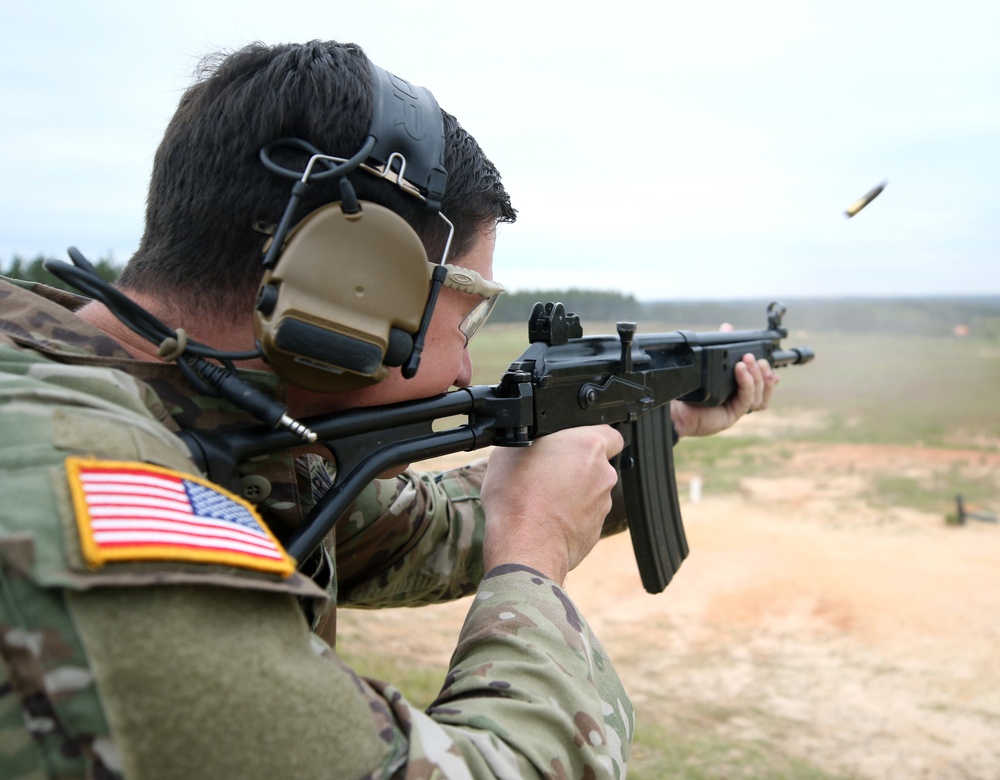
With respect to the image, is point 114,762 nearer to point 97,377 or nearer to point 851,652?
point 97,377

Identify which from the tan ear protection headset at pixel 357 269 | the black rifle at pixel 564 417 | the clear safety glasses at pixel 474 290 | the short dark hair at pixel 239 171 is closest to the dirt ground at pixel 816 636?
the black rifle at pixel 564 417

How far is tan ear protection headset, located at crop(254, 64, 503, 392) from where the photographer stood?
1.42 meters

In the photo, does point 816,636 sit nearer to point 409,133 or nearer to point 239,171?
point 409,133

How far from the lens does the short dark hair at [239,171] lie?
1554 millimetres

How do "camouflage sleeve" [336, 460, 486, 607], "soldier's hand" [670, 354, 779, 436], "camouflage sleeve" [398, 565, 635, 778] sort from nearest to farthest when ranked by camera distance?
"camouflage sleeve" [398, 565, 635, 778] < "camouflage sleeve" [336, 460, 486, 607] < "soldier's hand" [670, 354, 779, 436]

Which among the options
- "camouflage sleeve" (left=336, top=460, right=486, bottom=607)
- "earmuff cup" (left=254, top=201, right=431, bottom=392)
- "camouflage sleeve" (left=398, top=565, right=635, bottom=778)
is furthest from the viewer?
"camouflage sleeve" (left=336, top=460, right=486, bottom=607)

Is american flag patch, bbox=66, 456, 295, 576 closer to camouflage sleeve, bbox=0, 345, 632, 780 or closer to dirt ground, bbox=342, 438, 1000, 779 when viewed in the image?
camouflage sleeve, bbox=0, 345, 632, 780

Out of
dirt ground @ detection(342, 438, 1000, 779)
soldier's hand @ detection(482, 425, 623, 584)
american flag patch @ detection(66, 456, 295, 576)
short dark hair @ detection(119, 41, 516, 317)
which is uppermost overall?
short dark hair @ detection(119, 41, 516, 317)

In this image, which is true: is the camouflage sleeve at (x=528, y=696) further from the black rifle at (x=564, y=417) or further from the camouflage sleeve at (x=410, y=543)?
the camouflage sleeve at (x=410, y=543)

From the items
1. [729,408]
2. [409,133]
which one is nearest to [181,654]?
[409,133]

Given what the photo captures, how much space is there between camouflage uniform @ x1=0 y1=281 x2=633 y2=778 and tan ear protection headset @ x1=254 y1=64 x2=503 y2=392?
0.21 metres

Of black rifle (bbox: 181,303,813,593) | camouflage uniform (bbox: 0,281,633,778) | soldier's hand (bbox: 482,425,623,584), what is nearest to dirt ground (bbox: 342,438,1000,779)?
black rifle (bbox: 181,303,813,593)

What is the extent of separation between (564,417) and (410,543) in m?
0.63

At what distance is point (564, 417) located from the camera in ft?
7.52
